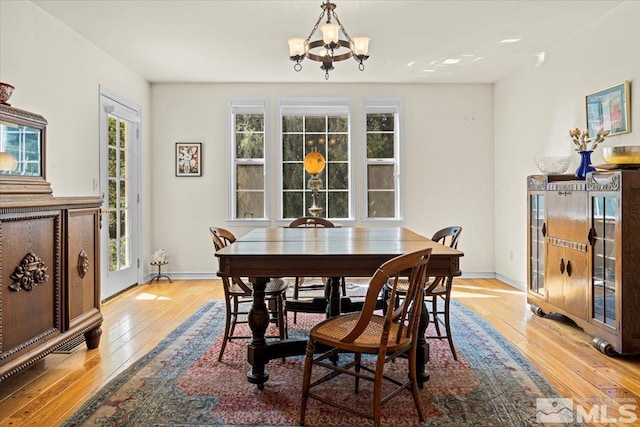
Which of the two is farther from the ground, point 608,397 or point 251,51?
point 251,51

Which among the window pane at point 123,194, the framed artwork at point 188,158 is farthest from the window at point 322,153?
the window pane at point 123,194

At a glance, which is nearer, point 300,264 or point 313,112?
point 300,264

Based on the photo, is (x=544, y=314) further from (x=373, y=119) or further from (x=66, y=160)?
(x=66, y=160)

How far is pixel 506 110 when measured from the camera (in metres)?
5.82

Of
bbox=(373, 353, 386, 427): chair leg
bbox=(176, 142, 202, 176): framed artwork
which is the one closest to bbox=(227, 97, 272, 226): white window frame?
bbox=(176, 142, 202, 176): framed artwork

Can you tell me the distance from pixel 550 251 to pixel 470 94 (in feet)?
9.59

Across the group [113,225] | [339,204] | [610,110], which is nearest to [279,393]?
Answer: [610,110]

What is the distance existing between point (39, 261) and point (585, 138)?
437 cm

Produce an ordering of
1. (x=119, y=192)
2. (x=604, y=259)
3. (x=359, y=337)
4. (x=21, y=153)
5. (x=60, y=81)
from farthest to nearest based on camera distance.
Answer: (x=119, y=192)
(x=60, y=81)
(x=604, y=259)
(x=21, y=153)
(x=359, y=337)

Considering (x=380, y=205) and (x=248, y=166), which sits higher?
(x=248, y=166)

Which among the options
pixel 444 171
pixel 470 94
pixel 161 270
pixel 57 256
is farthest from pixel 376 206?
pixel 57 256

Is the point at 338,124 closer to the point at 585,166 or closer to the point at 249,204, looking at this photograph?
the point at 249,204

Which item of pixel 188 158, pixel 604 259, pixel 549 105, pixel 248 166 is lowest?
pixel 604 259

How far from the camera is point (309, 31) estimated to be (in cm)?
427
